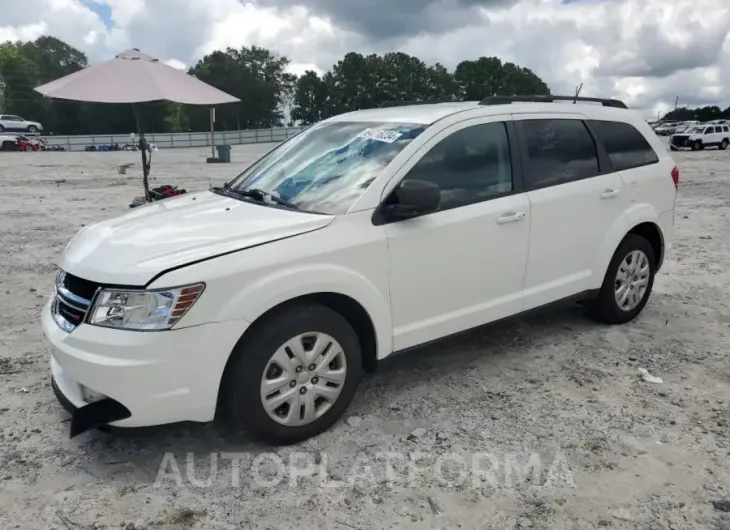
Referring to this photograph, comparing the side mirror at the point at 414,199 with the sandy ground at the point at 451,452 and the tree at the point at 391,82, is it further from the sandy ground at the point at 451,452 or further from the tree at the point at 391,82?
the tree at the point at 391,82

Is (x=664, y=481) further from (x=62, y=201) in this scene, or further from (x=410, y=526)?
(x=62, y=201)

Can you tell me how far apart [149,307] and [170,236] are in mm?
470

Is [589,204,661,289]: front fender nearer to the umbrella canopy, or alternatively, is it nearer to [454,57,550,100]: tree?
the umbrella canopy

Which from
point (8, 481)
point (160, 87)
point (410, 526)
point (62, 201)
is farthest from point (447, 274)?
point (62, 201)

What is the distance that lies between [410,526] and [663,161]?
3.83 meters

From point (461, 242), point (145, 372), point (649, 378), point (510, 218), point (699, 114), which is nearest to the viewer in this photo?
point (145, 372)

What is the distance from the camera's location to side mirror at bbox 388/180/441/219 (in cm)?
322

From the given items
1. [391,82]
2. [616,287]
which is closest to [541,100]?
[616,287]

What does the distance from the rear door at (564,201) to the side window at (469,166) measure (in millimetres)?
198

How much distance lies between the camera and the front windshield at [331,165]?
11.3 ft

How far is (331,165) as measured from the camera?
3.71 metres

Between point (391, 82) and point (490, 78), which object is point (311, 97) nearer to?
point (391, 82)

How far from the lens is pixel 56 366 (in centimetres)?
316

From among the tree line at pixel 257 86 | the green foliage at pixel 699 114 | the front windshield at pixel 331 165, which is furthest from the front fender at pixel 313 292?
the green foliage at pixel 699 114
